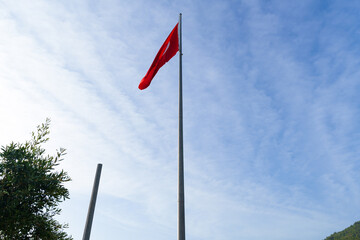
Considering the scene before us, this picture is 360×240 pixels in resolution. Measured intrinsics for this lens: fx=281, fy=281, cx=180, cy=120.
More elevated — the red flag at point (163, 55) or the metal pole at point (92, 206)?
the red flag at point (163, 55)

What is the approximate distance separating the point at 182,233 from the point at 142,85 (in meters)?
8.98

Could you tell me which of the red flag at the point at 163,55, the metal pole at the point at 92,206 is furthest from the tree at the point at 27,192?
the red flag at the point at 163,55

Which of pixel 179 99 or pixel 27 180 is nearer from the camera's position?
pixel 27 180

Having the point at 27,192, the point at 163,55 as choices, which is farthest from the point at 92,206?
the point at 163,55

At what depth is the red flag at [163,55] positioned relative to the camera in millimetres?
16312

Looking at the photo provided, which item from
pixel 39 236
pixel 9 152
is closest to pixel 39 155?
pixel 9 152

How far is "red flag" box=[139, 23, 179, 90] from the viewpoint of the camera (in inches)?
642

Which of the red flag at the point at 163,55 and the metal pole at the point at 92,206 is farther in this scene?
the red flag at the point at 163,55

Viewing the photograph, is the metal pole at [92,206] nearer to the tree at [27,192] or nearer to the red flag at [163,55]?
the tree at [27,192]

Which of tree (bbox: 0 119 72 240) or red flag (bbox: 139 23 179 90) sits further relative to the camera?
red flag (bbox: 139 23 179 90)

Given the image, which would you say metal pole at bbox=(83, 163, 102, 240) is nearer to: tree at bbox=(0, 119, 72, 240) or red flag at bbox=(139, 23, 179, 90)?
tree at bbox=(0, 119, 72, 240)

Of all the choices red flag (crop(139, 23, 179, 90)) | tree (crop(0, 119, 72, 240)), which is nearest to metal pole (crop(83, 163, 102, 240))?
tree (crop(0, 119, 72, 240))

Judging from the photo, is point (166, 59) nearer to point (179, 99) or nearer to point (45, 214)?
point (179, 99)

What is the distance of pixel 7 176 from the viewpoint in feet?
37.0
